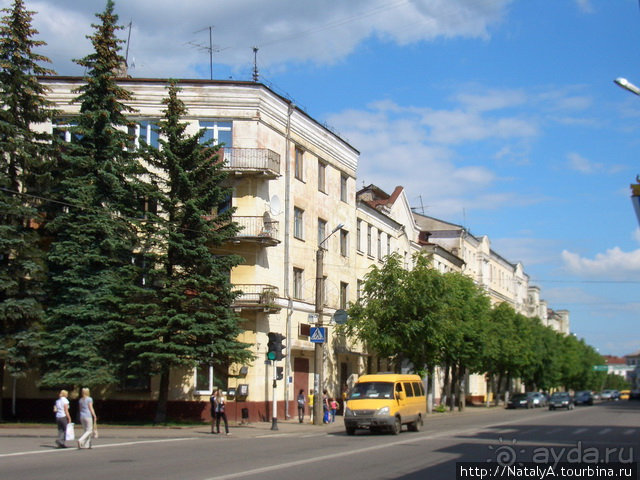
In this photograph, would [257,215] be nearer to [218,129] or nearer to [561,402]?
[218,129]

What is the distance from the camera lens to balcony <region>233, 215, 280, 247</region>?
33.4 m

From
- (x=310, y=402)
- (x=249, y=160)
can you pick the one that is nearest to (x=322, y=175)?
(x=249, y=160)

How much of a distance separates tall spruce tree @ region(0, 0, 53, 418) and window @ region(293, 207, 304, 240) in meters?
12.6

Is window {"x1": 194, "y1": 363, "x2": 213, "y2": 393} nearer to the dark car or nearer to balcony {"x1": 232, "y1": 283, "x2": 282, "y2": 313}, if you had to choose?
balcony {"x1": 232, "y1": 283, "x2": 282, "y2": 313}

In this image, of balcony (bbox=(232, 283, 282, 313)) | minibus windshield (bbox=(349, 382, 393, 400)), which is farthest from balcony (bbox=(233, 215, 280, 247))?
minibus windshield (bbox=(349, 382, 393, 400))

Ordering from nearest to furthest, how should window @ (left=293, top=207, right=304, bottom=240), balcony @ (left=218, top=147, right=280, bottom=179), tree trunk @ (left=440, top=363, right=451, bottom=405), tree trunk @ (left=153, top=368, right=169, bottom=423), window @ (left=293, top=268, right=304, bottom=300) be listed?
1. tree trunk @ (left=153, top=368, right=169, bottom=423)
2. balcony @ (left=218, top=147, right=280, bottom=179)
3. window @ (left=293, top=268, right=304, bottom=300)
4. window @ (left=293, top=207, right=304, bottom=240)
5. tree trunk @ (left=440, top=363, right=451, bottom=405)

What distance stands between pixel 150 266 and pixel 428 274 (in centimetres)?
1688

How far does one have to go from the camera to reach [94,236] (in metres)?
30.1

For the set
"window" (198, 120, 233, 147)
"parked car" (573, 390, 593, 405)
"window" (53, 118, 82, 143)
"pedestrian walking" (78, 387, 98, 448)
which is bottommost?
"parked car" (573, 390, 593, 405)

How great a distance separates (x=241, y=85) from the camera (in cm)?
3484

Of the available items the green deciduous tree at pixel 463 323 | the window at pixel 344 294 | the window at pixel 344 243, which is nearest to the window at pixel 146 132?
the window at pixel 344 243

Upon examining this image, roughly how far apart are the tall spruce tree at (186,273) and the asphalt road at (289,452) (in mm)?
2991

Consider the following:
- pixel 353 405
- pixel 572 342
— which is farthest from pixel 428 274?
pixel 572 342

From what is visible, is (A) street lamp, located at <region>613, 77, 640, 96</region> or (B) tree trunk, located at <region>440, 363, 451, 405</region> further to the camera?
(B) tree trunk, located at <region>440, 363, 451, 405</region>
